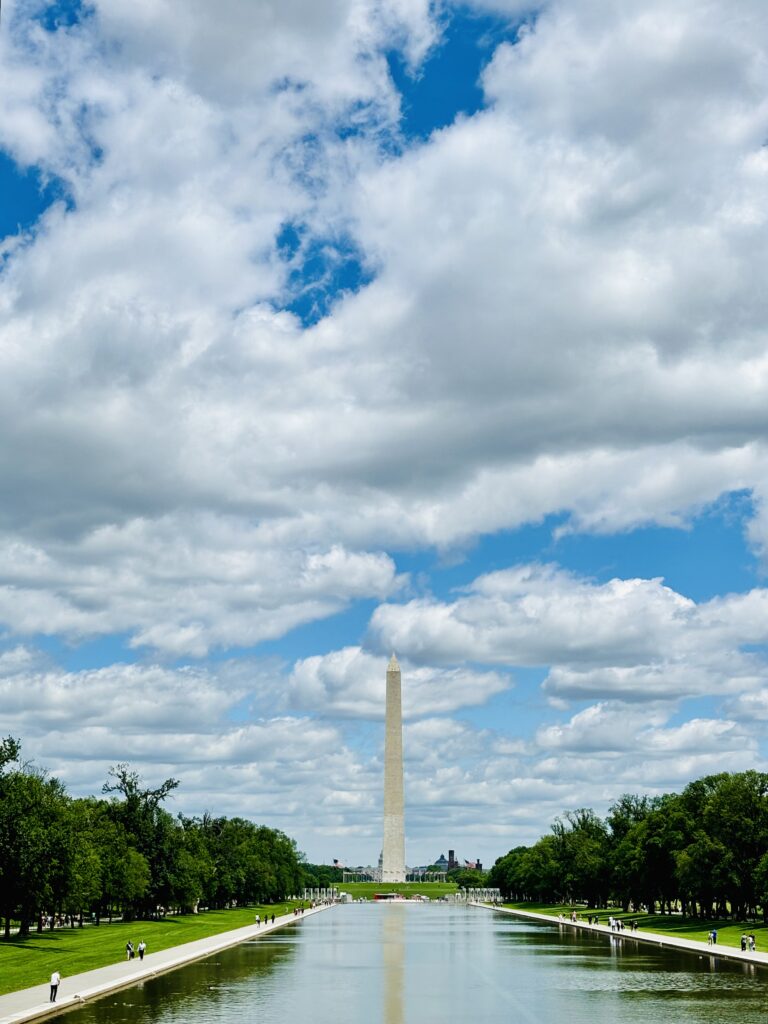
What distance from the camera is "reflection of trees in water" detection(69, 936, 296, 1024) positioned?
3444 centimetres

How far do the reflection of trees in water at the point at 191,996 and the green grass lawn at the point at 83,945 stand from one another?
4.86 meters

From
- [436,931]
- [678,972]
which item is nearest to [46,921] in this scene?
[436,931]

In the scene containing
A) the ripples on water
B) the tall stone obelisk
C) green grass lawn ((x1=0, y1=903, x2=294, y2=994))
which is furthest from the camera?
the tall stone obelisk

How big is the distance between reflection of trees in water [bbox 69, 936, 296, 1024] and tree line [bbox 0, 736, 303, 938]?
522 inches

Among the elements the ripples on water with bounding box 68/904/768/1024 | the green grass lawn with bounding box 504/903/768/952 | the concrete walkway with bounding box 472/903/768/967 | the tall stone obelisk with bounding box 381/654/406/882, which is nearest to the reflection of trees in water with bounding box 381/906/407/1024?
the ripples on water with bounding box 68/904/768/1024

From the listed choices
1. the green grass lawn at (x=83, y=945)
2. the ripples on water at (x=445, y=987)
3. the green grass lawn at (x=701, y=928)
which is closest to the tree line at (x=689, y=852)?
the green grass lawn at (x=701, y=928)

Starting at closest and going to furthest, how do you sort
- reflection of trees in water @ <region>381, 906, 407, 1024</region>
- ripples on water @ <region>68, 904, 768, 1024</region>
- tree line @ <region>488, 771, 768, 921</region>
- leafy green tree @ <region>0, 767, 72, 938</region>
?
ripples on water @ <region>68, 904, 768, 1024</region> < reflection of trees in water @ <region>381, 906, 407, 1024</region> < leafy green tree @ <region>0, 767, 72, 938</region> < tree line @ <region>488, 771, 768, 921</region>

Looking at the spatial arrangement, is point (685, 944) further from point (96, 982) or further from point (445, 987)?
point (96, 982)

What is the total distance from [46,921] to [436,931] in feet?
103

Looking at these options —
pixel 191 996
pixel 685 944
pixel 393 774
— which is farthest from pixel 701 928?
pixel 393 774

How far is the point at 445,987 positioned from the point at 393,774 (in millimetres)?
131040

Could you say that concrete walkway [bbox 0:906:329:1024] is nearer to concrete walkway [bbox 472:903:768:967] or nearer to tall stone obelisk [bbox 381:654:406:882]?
concrete walkway [bbox 472:903:768:967]

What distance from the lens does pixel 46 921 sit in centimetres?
9419

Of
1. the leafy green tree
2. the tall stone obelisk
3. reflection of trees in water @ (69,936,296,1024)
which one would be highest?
the tall stone obelisk
